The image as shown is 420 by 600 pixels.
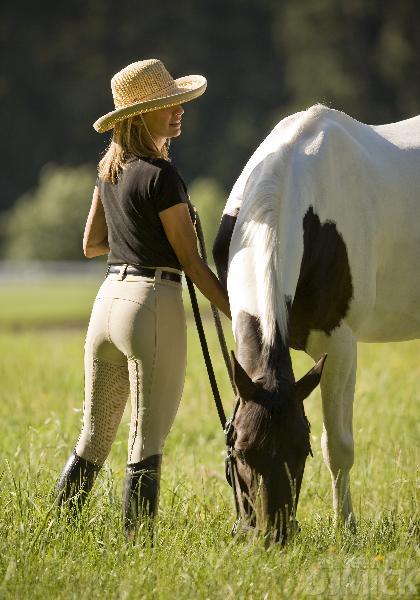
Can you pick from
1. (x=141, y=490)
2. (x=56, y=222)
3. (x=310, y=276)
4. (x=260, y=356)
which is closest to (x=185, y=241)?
(x=260, y=356)

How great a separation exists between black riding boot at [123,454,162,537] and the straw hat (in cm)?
129

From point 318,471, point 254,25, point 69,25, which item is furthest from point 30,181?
point 318,471

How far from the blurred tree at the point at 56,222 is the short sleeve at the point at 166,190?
29126 mm

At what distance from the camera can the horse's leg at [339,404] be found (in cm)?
492

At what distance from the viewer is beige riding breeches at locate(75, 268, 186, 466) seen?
4379 millimetres

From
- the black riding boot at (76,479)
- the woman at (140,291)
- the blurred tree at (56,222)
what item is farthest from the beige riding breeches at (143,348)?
the blurred tree at (56,222)

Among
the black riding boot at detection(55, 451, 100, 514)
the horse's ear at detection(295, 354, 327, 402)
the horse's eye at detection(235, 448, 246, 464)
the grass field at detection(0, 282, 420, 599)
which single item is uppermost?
the horse's ear at detection(295, 354, 327, 402)

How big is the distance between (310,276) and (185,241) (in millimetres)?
643

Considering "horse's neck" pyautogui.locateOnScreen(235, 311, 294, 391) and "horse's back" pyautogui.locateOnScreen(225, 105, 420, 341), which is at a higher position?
"horse's back" pyautogui.locateOnScreen(225, 105, 420, 341)

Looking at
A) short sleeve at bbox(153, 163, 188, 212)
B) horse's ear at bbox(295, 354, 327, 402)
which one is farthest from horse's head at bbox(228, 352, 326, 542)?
short sleeve at bbox(153, 163, 188, 212)

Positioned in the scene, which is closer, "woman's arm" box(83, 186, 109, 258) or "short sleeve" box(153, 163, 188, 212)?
"short sleeve" box(153, 163, 188, 212)

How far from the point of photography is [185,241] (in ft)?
14.3

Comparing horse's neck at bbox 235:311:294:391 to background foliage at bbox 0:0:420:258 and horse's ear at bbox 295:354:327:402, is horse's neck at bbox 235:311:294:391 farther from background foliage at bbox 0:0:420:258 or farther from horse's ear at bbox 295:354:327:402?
background foliage at bbox 0:0:420:258

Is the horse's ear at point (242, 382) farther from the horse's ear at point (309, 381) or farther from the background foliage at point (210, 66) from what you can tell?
the background foliage at point (210, 66)
